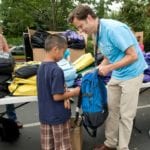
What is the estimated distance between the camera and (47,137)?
4.04m

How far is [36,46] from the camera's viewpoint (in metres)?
7.36

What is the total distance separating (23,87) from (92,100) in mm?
809

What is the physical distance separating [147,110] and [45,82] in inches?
132

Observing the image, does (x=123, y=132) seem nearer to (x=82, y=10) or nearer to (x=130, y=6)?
(x=82, y=10)

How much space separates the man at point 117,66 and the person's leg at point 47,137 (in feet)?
2.54

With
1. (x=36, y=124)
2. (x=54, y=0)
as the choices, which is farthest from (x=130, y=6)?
(x=36, y=124)

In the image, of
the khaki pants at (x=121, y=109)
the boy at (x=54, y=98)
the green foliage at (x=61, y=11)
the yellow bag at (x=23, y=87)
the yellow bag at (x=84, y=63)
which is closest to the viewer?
the boy at (x=54, y=98)

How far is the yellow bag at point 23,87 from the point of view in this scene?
14.2ft

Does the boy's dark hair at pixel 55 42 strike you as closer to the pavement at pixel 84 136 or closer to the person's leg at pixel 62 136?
the person's leg at pixel 62 136

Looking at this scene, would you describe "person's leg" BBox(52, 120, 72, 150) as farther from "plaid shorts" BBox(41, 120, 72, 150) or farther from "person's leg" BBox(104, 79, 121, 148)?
"person's leg" BBox(104, 79, 121, 148)

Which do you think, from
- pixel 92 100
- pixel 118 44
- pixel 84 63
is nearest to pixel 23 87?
pixel 92 100

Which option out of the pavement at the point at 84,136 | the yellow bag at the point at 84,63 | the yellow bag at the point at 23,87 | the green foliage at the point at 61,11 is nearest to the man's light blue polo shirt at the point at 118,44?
the yellow bag at the point at 84,63

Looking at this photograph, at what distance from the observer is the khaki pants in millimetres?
4180

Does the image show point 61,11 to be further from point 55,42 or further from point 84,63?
point 55,42
